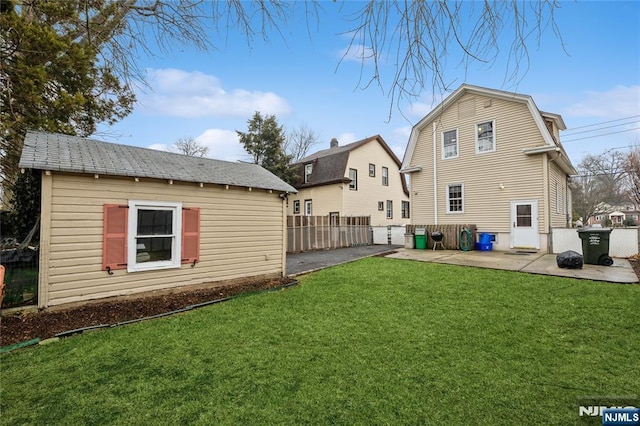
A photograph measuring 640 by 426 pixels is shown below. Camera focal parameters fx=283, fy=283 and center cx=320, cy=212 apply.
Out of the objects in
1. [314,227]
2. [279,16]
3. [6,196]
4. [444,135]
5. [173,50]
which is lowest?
[314,227]

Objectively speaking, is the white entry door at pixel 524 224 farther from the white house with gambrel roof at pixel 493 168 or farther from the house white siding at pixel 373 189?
the house white siding at pixel 373 189

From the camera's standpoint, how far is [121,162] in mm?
5621

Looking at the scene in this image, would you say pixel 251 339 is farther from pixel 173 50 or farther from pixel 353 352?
pixel 173 50

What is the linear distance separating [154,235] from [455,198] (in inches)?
485

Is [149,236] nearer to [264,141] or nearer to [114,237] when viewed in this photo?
[114,237]

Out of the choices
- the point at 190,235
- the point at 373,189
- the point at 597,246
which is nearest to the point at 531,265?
the point at 597,246

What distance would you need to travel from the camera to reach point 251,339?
3824 mm

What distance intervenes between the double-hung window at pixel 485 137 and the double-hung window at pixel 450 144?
0.93 meters

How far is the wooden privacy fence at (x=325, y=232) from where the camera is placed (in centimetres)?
1386

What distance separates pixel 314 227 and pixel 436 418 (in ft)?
41.3

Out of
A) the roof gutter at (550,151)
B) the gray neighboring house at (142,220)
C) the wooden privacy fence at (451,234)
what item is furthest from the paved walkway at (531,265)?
the roof gutter at (550,151)

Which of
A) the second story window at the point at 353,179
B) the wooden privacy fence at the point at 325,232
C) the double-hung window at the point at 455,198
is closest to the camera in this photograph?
the double-hung window at the point at 455,198

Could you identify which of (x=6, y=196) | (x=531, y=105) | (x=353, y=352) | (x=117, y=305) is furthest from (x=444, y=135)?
(x=6, y=196)

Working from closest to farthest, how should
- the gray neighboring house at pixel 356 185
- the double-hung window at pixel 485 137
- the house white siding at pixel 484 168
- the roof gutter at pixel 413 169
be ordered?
1. the house white siding at pixel 484 168
2. the double-hung window at pixel 485 137
3. the roof gutter at pixel 413 169
4. the gray neighboring house at pixel 356 185
